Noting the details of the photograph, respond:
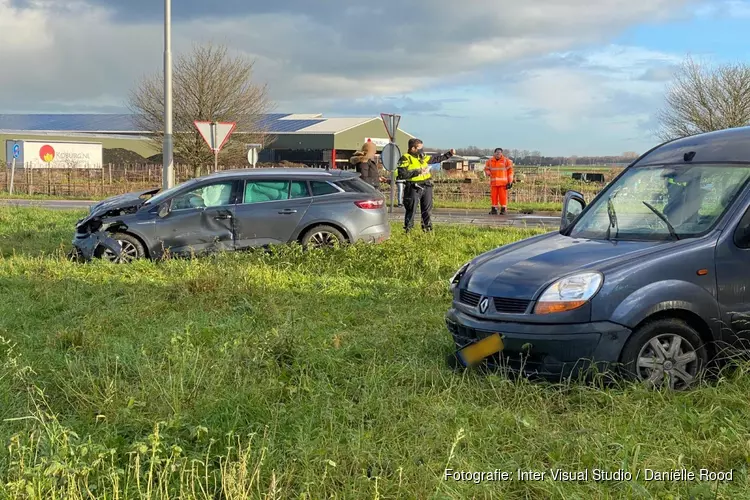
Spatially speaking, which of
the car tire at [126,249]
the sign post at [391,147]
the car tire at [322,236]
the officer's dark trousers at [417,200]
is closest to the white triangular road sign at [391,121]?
the sign post at [391,147]

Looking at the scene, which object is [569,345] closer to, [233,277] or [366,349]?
[366,349]

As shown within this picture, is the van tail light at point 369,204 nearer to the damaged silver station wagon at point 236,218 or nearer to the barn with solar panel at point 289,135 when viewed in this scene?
the damaged silver station wagon at point 236,218

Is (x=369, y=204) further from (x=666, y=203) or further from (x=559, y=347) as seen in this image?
(x=559, y=347)

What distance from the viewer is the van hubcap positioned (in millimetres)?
4344

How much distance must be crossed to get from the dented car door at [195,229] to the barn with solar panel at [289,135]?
41063mm

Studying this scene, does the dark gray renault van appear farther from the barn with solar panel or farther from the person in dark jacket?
the barn with solar panel

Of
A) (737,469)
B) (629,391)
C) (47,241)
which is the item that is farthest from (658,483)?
(47,241)

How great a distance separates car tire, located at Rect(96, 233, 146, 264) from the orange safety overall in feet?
35.3

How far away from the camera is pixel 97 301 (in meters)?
7.59

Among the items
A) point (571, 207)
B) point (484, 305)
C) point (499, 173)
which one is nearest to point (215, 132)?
point (499, 173)

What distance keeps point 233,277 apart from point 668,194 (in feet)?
17.0

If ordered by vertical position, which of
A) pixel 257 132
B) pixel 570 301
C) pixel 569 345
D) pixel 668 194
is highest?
pixel 257 132

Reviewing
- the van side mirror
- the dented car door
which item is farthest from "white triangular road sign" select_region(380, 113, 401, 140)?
the van side mirror

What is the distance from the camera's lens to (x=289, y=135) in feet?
186
